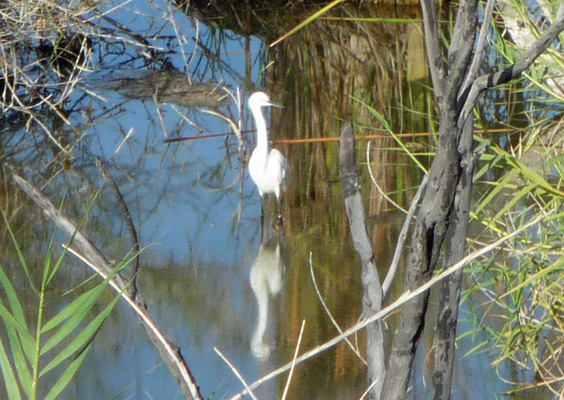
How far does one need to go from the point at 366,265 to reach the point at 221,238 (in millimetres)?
2292

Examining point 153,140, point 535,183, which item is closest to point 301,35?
point 153,140

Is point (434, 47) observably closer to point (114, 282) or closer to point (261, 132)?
point (114, 282)

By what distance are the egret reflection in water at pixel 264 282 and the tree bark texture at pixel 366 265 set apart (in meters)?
1.39

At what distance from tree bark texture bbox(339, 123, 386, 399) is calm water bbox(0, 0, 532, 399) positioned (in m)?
0.43

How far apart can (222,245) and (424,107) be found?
1.91 meters

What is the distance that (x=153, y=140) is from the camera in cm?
432

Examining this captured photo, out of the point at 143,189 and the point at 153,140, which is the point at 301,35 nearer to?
the point at 153,140

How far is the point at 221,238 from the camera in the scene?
3330mm

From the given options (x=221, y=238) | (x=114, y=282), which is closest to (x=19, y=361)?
(x=114, y=282)

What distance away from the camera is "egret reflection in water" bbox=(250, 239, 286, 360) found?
8.24 feet

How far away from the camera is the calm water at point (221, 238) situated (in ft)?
7.58

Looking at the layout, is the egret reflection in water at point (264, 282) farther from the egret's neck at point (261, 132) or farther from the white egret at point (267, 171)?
the egret's neck at point (261, 132)

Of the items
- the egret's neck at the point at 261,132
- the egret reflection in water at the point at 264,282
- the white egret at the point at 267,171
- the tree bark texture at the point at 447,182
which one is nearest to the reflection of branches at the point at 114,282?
the tree bark texture at the point at 447,182

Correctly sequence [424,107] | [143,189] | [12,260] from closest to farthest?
1. [12,260]
2. [143,189]
3. [424,107]
